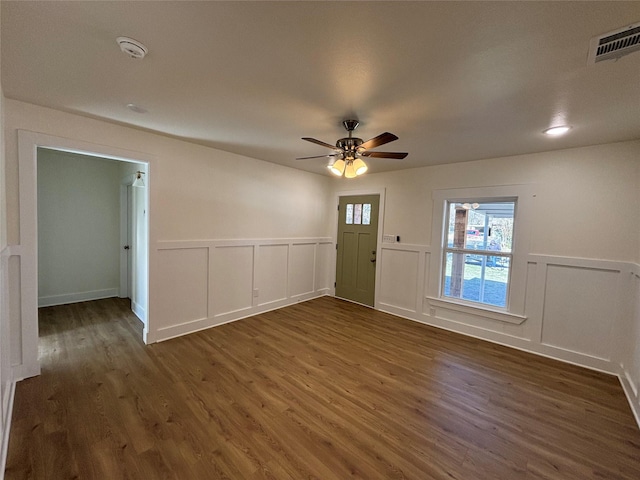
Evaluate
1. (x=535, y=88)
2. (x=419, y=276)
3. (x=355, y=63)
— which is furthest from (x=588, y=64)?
(x=419, y=276)

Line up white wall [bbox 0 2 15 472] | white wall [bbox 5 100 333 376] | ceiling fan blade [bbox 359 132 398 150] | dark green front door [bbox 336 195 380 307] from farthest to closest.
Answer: dark green front door [bbox 336 195 380 307]
white wall [bbox 5 100 333 376]
ceiling fan blade [bbox 359 132 398 150]
white wall [bbox 0 2 15 472]

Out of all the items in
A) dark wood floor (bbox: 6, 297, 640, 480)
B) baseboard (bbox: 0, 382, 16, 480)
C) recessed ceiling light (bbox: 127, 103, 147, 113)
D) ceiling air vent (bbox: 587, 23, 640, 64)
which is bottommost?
dark wood floor (bbox: 6, 297, 640, 480)

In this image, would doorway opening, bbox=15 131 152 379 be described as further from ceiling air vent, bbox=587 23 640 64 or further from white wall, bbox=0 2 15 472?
ceiling air vent, bbox=587 23 640 64

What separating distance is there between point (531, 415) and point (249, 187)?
3977 mm

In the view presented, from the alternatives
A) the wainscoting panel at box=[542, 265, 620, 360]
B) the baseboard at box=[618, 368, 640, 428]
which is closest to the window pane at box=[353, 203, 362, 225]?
the wainscoting panel at box=[542, 265, 620, 360]

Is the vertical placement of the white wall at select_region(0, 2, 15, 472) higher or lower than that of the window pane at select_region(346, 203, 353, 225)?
lower

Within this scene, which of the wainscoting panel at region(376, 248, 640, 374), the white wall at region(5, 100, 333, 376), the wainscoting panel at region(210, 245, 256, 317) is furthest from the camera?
the wainscoting panel at region(210, 245, 256, 317)

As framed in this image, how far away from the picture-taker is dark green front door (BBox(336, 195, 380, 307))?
4.80 metres

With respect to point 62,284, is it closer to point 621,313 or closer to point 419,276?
point 419,276

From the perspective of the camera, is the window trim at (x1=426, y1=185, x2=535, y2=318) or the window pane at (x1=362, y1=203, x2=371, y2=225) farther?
the window pane at (x1=362, y1=203, x2=371, y2=225)

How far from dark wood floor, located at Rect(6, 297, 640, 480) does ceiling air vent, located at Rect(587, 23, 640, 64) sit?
241 centimetres

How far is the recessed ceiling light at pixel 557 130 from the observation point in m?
2.43

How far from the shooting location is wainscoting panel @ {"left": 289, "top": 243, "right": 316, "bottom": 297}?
4.81m

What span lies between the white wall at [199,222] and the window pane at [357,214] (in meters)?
0.80
